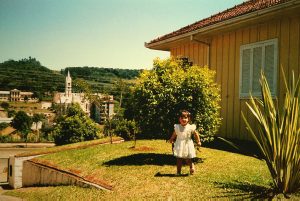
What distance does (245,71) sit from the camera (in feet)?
32.4

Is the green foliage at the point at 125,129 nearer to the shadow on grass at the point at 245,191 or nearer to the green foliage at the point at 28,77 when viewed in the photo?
the shadow on grass at the point at 245,191

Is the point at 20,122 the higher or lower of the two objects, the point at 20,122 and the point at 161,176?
the lower

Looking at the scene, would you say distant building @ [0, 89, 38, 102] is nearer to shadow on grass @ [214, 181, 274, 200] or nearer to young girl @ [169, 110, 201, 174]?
young girl @ [169, 110, 201, 174]

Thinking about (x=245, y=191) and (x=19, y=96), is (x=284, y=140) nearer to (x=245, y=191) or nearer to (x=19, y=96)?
(x=245, y=191)

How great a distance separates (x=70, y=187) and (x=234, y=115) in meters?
5.80

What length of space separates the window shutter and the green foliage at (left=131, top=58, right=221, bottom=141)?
94.6 inches

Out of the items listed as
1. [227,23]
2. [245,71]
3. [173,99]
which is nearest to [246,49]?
[245,71]

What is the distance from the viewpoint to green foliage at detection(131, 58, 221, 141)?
278 inches

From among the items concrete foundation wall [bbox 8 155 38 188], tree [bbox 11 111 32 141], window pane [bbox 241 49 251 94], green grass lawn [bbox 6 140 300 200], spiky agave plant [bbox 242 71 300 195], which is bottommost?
tree [bbox 11 111 32 141]

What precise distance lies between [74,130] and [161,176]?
8.75 metres

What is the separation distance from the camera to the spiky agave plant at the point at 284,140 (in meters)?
4.40

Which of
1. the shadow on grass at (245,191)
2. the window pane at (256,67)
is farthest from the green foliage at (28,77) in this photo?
the shadow on grass at (245,191)

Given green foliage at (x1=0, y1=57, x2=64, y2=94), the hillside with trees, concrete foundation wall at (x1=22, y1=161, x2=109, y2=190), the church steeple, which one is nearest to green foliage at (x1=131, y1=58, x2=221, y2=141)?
concrete foundation wall at (x1=22, y1=161, x2=109, y2=190)

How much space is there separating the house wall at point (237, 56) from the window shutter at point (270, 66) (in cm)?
19
